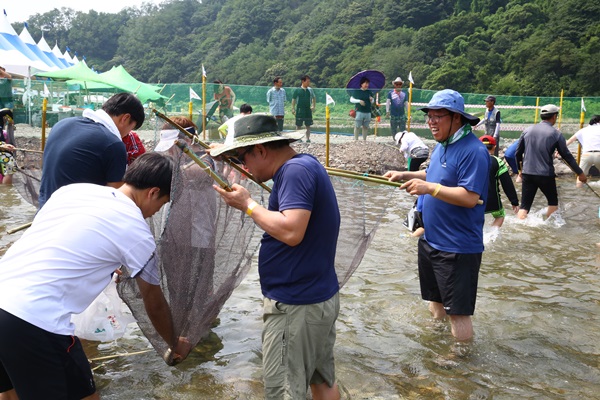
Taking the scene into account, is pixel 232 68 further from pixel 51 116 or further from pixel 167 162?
pixel 167 162

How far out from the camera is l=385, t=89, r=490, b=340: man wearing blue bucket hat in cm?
396

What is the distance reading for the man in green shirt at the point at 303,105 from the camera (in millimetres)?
16516

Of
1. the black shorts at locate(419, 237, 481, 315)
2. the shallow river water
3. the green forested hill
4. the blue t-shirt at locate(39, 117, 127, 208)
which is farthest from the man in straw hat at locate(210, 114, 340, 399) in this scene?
the green forested hill

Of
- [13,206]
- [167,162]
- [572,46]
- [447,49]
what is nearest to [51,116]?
[13,206]

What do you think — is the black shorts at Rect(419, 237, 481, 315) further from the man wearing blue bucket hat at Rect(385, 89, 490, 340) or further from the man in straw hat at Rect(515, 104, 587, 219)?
the man in straw hat at Rect(515, 104, 587, 219)

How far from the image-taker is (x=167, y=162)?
2.97m

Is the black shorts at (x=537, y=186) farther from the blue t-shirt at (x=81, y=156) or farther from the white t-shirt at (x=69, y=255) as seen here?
the white t-shirt at (x=69, y=255)

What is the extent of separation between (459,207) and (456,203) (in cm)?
13

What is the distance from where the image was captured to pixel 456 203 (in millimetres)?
3947

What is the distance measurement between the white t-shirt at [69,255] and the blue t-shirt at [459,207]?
90.5 inches

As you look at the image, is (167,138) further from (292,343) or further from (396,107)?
(396,107)

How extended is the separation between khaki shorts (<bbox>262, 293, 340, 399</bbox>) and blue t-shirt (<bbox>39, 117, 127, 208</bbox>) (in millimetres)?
1543

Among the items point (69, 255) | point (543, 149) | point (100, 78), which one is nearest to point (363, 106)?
point (543, 149)

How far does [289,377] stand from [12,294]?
1.24 m
